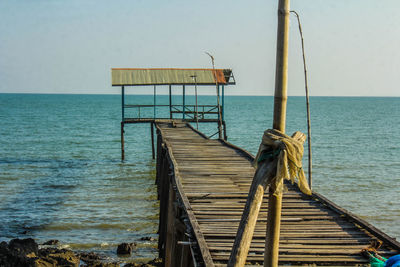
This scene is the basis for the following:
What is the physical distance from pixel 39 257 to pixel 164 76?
62.0 ft

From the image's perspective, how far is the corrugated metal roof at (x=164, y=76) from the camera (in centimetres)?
2736

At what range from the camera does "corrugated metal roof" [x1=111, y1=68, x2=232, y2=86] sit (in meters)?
27.4

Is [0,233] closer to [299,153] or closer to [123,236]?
[123,236]

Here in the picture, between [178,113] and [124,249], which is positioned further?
[178,113]

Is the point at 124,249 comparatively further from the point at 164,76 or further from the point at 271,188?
the point at 164,76

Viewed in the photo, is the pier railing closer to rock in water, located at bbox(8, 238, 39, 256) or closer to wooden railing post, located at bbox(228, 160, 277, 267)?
rock in water, located at bbox(8, 238, 39, 256)

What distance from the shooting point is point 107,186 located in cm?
2217

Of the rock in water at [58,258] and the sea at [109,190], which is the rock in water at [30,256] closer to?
the rock in water at [58,258]

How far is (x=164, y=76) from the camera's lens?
92.8 feet

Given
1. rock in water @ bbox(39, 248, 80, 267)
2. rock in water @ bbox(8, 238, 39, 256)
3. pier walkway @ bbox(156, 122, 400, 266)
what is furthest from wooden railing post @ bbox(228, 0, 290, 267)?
rock in water @ bbox(8, 238, 39, 256)

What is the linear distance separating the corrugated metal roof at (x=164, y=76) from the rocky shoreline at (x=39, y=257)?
1606 centimetres

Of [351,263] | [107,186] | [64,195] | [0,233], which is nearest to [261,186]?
[351,263]

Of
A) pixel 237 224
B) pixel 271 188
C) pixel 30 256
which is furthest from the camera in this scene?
pixel 30 256

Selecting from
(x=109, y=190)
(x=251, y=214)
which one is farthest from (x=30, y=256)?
(x=109, y=190)
